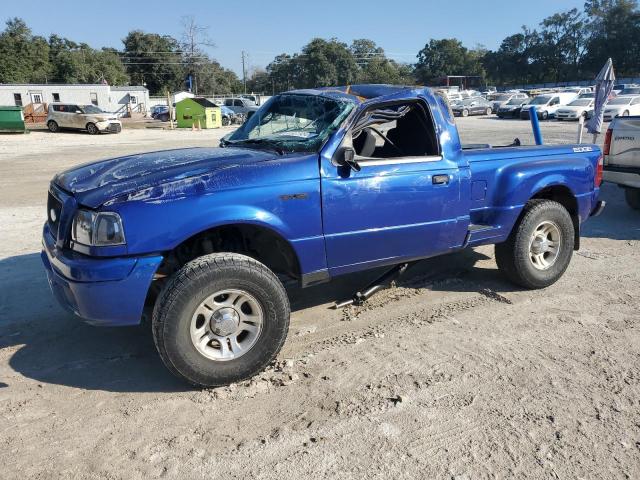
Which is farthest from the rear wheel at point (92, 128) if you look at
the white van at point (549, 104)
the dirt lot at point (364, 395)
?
the dirt lot at point (364, 395)

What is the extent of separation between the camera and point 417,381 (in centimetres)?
358

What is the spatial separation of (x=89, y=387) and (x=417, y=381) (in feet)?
7.18

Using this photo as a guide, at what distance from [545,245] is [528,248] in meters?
0.29

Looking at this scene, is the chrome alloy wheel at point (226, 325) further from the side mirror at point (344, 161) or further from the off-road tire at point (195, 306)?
the side mirror at point (344, 161)

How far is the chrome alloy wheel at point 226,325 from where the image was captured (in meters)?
3.47

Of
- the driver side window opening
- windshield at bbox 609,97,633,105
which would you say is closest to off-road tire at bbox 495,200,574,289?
the driver side window opening

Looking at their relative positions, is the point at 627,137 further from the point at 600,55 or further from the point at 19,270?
the point at 600,55

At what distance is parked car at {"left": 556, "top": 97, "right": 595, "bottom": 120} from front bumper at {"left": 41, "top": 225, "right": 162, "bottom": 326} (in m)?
34.7

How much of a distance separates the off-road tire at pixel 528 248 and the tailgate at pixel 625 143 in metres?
3.70

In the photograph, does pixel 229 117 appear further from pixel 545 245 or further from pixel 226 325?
pixel 226 325

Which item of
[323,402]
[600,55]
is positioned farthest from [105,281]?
[600,55]

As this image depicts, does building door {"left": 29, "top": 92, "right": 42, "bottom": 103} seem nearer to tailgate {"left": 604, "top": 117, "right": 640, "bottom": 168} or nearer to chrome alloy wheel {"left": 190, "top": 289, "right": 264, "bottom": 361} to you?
tailgate {"left": 604, "top": 117, "right": 640, "bottom": 168}

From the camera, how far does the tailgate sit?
8008 millimetres

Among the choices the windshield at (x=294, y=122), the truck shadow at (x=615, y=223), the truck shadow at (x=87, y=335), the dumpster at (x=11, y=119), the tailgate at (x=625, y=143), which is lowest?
the truck shadow at (x=615, y=223)
